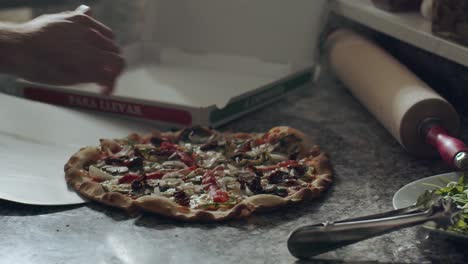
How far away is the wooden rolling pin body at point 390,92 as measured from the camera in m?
1.12

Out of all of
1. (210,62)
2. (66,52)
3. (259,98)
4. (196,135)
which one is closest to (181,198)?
(196,135)

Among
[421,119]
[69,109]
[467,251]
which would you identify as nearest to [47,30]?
[69,109]

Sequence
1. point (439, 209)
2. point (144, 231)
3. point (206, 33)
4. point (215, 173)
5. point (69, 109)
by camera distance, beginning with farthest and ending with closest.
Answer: point (206, 33) → point (69, 109) → point (215, 173) → point (144, 231) → point (439, 209)

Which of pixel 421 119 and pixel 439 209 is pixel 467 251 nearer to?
pixel 439 209

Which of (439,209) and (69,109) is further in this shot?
(69,109)

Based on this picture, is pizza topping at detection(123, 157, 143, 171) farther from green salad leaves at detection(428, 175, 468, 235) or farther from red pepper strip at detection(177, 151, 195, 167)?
green salad leaves at detection(428, 175, 468, 235)

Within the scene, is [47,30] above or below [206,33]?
above

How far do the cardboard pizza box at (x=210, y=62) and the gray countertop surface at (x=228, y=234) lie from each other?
0.32 m

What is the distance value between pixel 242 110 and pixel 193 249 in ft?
1.74

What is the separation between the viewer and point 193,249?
869 millimetres

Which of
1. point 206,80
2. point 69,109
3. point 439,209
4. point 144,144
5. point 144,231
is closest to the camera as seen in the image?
Result: point 439,209

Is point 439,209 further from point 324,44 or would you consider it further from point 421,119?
point 324,44

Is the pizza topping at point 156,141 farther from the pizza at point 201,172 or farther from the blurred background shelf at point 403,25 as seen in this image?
the blurred background shelf at point 403,25

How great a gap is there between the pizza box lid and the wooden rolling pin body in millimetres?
90
